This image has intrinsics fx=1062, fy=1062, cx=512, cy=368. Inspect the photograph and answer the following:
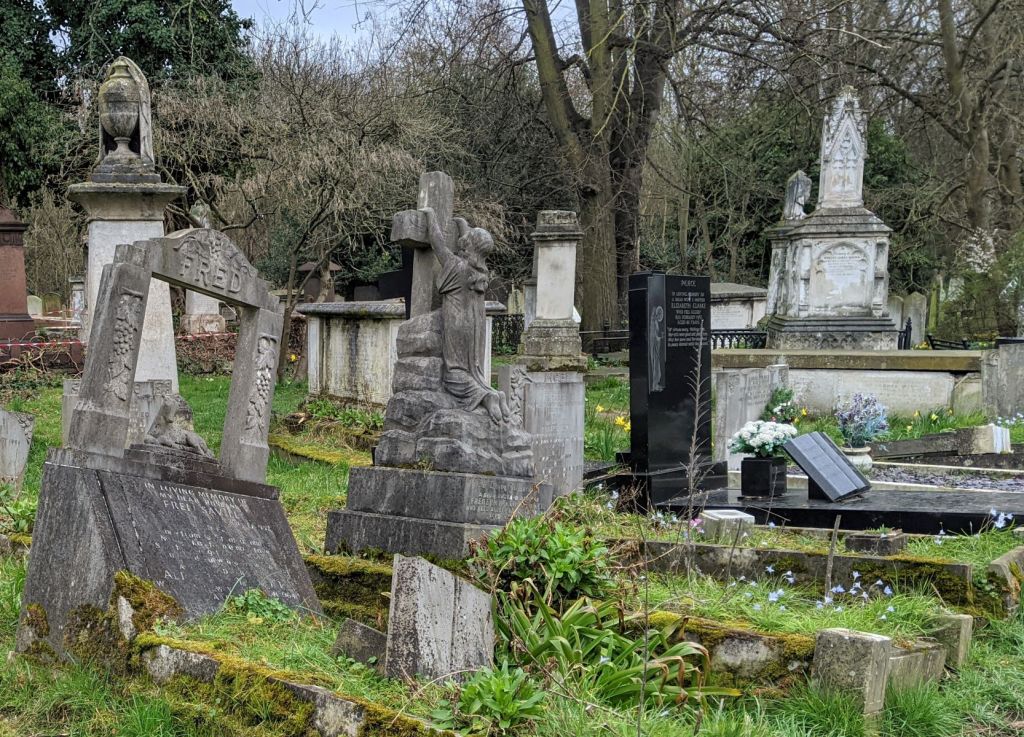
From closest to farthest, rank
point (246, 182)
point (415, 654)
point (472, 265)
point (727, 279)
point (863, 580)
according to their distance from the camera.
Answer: point (415, 654)
point (863, 580)
point (472, 265)
point (246, 182)
point (727, 279)

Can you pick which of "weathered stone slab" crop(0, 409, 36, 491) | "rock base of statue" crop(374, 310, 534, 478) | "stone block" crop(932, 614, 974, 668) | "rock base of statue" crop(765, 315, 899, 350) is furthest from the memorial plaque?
"rock base of statue" crop(765, 315, 899, 350)

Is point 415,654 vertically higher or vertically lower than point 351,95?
lower

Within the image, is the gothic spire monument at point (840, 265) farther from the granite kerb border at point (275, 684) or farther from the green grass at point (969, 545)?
the granite kerb border at point (275, 684)

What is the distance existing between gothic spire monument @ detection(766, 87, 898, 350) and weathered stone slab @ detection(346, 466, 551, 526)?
11.5 meters

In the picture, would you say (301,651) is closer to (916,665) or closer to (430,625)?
(430,625)

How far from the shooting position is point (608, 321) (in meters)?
22.4

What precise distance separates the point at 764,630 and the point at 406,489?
249 cm

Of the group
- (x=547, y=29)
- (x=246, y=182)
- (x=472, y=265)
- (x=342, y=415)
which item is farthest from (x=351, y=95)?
(x=472, y=265)

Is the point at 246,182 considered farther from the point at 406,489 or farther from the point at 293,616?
the point at 293,616

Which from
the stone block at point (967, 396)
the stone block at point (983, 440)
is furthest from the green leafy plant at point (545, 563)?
the stone block at point (967, 396)

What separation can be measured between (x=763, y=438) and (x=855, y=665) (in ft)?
14.7

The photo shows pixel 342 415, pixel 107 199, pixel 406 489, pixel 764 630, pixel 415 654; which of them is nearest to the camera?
pixel 415 654

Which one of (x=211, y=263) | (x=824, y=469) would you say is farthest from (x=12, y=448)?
(x=824, y=469)

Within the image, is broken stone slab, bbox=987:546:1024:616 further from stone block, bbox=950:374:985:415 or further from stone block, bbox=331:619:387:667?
stone block, bbox=950:374:985:415
